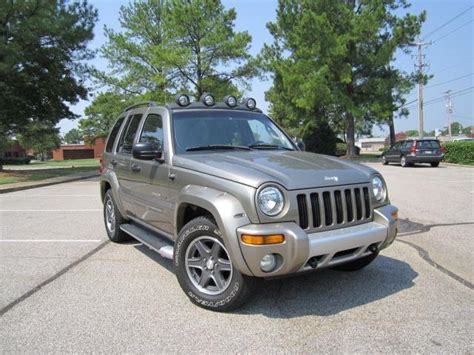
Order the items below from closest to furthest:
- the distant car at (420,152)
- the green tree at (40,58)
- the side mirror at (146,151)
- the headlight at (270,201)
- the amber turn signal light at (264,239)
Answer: the amber turn signal light at (264,239), the headlight at (270,201), the side mirror at (146,151), the green tree at (40,58), the distant car at (420,152)

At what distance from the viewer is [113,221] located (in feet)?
22.3

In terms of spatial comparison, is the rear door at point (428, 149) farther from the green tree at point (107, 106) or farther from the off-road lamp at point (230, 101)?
the green tree at point (107, 106)

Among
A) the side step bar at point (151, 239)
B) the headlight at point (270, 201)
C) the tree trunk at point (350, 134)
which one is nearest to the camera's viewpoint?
the headlight at point (270, 201)

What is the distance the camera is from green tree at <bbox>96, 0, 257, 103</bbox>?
34656mm

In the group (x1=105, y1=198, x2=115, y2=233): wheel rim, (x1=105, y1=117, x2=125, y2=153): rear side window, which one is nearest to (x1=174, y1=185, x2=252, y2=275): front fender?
(x1=105, y1=198, x2=115, y2=233): wheel rim

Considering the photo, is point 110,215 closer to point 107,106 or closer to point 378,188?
point 378,188

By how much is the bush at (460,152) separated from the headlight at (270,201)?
25.0 meters

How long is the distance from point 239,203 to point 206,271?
0.81 meters

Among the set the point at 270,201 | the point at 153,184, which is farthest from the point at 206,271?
the point at 153,184

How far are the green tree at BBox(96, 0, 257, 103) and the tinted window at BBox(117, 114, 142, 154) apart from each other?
93.3 feet

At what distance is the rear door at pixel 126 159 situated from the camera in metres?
5.90

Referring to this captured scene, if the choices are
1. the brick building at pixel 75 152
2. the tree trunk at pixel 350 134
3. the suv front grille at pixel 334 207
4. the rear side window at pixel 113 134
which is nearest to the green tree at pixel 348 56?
the tree trunk at pixel 350 134

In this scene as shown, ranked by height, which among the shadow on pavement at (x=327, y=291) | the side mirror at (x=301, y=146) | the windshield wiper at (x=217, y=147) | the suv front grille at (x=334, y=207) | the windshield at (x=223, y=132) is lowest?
the shadow on pavement at (x=327, y=291)

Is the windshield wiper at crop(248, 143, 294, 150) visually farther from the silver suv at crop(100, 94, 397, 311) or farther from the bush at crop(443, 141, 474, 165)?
the bush at crop(443, 141, 474, 165)
